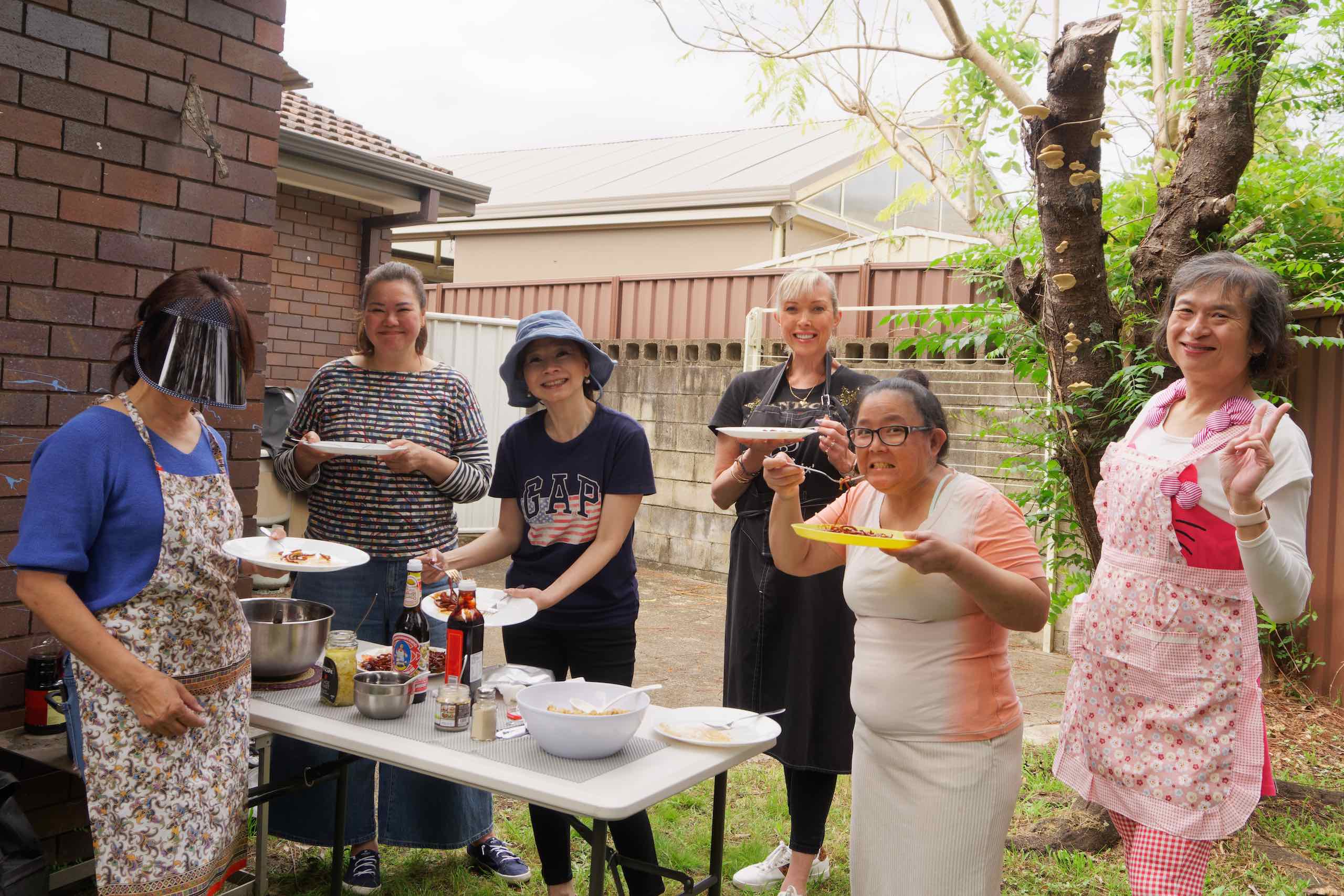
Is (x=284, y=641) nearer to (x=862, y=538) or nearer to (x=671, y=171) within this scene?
(x=862, y=538)

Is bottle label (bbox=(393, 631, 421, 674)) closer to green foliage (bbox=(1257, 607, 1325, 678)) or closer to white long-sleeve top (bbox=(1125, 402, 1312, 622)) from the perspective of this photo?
white long-sleeve top (bbox=(1125, 402, 1312, 622))

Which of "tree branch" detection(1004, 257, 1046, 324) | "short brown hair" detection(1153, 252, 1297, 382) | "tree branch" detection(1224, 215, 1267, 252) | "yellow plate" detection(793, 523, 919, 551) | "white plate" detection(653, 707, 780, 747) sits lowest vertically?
"white plate" detection(653, 707, 780, 747)

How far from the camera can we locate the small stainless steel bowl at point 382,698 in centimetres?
272

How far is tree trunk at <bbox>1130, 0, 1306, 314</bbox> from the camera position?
4.04 metres

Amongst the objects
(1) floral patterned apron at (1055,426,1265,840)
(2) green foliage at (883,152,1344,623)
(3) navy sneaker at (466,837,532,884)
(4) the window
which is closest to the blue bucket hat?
(1) floral patterned apron at (1055,426,1265,840)

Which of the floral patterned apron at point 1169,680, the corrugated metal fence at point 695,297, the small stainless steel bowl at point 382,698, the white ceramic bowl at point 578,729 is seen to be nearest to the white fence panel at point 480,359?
the corrugated metal fence at point 695,297

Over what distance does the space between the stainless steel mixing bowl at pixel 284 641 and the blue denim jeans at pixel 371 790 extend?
0.33 meters

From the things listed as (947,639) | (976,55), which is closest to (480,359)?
(976,55)

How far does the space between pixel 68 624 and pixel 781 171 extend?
→ 1498 centimetres

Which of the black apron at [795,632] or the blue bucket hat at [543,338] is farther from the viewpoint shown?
the black apron at [795,632]

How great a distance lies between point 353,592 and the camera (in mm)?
3525

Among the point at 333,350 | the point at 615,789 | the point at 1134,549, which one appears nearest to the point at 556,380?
the point at 615,789

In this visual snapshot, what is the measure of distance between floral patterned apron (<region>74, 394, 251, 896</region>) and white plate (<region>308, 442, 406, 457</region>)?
0.56m

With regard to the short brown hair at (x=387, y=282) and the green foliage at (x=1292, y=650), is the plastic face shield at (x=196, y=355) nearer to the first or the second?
the short brown hair at (x=387, y=282)
